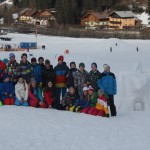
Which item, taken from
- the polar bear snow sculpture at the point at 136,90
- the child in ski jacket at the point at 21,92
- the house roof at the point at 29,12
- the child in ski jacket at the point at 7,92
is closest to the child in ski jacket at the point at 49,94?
the child in ski jacket at the point at 21,92

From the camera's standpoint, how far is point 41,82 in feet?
35.0

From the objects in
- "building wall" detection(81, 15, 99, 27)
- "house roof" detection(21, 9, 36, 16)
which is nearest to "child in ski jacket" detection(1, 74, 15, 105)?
"building wall" detection(81, 15, 99, 27)

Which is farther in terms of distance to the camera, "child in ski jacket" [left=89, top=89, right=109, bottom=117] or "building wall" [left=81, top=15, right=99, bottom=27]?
"building wall" [left=81, top=15, right=99, bottom=27]

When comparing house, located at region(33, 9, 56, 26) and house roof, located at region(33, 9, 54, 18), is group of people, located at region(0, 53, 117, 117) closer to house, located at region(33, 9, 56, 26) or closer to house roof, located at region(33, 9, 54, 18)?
house, located at region(33, 9, 56, 26)

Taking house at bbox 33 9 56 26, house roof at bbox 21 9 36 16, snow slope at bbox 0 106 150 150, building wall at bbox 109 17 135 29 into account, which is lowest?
snow slope at bbox 0 106 150 150

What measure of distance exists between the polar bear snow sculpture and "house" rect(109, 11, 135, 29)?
71.1m

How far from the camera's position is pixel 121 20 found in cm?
8262

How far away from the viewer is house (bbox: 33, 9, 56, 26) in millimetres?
92938

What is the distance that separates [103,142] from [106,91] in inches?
104

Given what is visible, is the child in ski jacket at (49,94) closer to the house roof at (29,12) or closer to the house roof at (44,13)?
the house roof at (44,13)

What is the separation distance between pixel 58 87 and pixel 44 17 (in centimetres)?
8556

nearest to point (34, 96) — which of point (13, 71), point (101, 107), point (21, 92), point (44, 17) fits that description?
point (21, 92)

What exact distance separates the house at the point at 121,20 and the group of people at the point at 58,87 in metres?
71.8

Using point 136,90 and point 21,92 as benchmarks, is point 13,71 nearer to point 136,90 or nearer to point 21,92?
point 21,92
